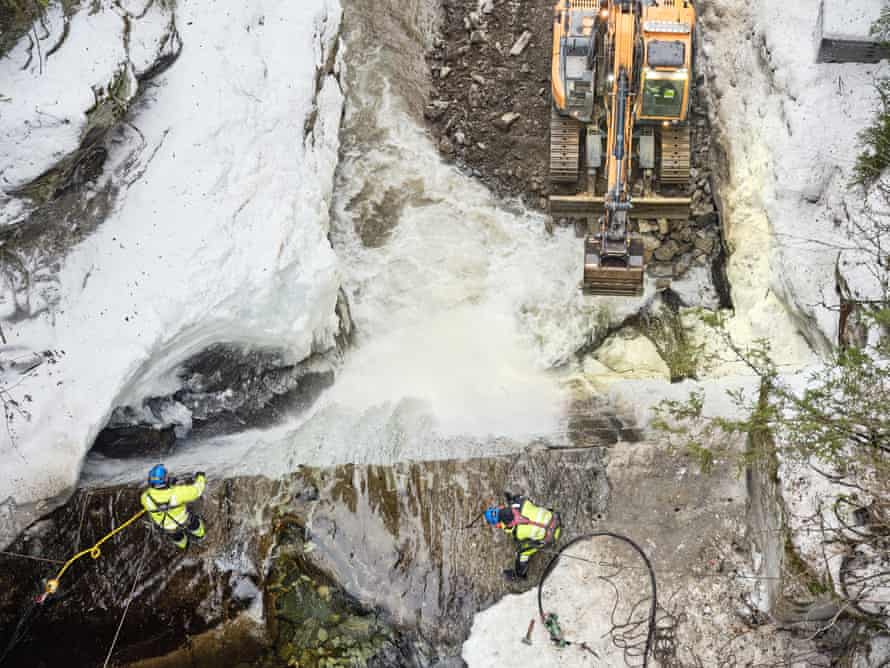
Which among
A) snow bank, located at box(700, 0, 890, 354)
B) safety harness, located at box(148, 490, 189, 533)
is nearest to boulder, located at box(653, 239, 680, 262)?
snow bank, located at box(700, 0, 890, 354)

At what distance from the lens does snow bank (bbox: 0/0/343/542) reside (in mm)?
8242

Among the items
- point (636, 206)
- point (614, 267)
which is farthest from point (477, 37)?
point (614, 267)

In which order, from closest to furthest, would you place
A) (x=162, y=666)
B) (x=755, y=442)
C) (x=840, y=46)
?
(x=162, y=666), (x=755, y=442), (x=840, y=46)

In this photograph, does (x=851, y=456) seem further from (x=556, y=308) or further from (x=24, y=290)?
(x=24, y=290)

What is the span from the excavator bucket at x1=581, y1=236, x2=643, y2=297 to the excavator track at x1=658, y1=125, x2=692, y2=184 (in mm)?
1615

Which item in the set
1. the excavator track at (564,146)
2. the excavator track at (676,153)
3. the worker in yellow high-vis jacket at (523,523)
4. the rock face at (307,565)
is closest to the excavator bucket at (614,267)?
the excavator track at (564,146)

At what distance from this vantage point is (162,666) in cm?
775

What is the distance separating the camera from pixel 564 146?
35.2ft

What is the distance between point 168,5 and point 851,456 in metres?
10.1

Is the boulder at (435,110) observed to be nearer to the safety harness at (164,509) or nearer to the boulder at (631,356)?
the boulder at (631,356)

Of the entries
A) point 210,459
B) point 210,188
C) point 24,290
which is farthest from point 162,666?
point 210,188

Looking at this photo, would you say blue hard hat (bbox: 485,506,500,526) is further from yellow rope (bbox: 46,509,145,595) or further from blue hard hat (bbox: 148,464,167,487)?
yellow rope (bbox: 46,509,145,595)

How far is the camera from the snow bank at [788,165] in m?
9.56

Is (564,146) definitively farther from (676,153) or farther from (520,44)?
(520,44)
